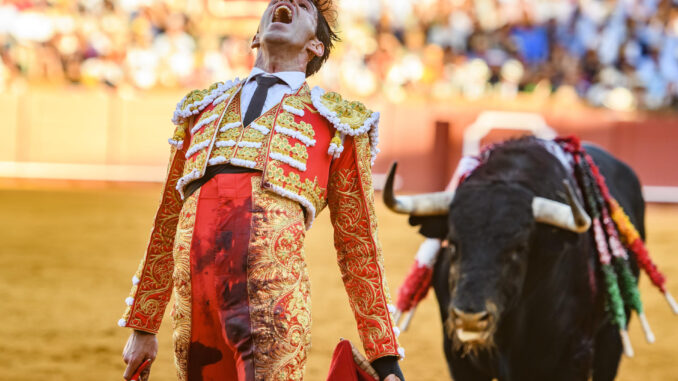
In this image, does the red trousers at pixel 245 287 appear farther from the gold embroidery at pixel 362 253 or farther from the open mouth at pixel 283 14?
the open mouth at pixel 283 14

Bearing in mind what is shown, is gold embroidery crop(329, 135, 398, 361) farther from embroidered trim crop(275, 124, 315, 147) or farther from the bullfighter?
embroidered trim crop(275, 124, 315, 147)

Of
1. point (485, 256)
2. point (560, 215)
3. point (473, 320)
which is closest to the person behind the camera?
point (473, 320)

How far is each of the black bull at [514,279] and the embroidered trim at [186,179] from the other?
1.15m

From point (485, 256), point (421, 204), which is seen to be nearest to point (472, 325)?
point (485, 256)

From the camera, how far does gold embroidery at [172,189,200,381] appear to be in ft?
6.20

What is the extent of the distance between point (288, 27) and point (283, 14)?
0.17 ft

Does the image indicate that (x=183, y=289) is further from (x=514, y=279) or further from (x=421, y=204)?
(x=421, y=204)

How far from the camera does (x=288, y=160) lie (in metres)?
1.93

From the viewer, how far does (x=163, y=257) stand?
6.90 feet

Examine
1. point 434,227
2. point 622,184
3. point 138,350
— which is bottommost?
point 138,350

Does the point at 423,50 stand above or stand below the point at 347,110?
above

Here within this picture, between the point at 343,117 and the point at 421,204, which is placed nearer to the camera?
the point at 343,117

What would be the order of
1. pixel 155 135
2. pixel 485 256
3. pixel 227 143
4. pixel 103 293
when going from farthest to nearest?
pixel 155 135 → pixel 103 293 → pixel 485 256 → pixel 227 143

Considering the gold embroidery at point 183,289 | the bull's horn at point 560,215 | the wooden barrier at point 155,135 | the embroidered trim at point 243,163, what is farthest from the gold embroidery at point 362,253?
the wooden barrier at point 155,135
